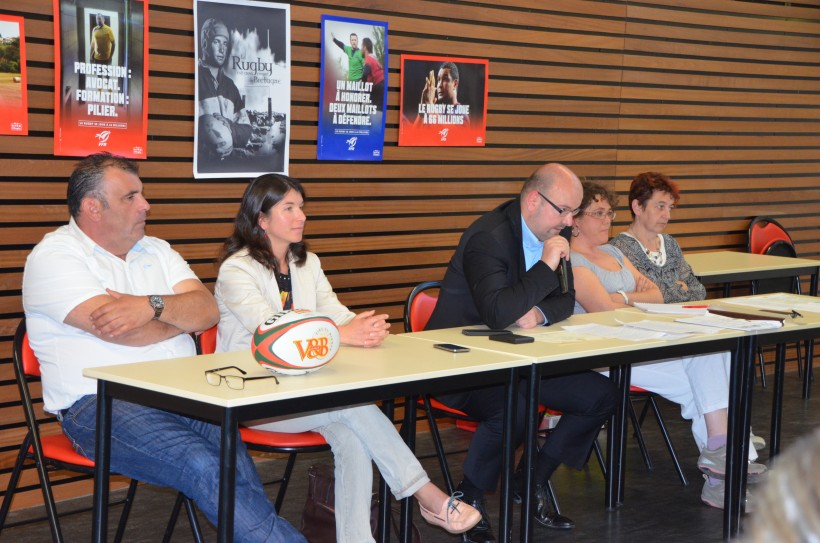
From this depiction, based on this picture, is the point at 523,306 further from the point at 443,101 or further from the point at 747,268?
the point at 747,268

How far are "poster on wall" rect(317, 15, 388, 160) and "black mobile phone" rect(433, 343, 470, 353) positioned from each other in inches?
70.9

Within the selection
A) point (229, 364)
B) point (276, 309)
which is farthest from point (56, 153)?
point (229, 364)

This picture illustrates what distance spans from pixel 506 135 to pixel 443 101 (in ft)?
1.73

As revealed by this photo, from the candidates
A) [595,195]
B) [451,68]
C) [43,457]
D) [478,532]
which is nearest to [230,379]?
[43,457]

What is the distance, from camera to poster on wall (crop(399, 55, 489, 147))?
5.19 m

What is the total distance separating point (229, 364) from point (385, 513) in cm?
91

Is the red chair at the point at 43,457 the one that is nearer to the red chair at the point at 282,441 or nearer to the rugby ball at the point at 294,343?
the red chair at the point at 282,441

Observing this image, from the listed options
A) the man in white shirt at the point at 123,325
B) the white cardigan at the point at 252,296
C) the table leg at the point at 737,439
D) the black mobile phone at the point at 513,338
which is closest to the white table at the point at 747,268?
the table leg at the point at 737,439

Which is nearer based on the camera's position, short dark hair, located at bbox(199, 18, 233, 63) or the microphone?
the microphone

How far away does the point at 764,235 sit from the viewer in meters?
7.07

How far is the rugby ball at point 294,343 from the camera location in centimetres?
265

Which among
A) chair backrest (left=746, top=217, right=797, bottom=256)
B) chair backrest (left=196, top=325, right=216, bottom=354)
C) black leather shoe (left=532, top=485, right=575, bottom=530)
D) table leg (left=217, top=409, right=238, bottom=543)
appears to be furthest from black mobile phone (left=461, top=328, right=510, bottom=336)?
chair backrest (left=746, top=217, right=797, bottom=256)

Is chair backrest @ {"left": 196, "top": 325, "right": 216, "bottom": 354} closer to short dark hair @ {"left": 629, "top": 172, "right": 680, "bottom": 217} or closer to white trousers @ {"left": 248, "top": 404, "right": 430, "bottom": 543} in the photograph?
white trousers @ {"left": 248, "top": 404, "right": 430, "bottom": 543}

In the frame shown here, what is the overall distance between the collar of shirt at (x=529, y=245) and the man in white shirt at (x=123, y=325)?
52.0 inches
